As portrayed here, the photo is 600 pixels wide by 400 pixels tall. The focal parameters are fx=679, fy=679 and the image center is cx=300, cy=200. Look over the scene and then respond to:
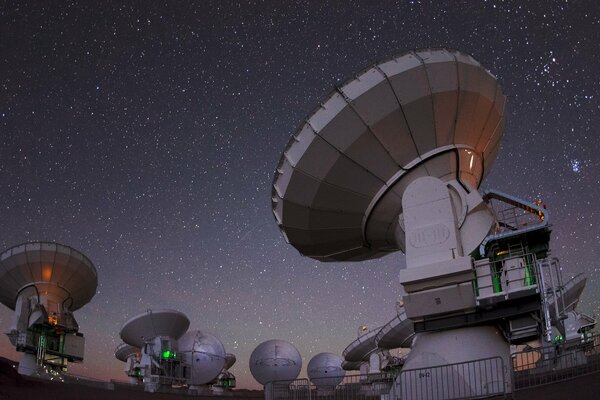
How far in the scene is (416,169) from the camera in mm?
19828

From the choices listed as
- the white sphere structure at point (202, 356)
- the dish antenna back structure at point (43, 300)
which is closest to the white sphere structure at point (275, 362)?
the white sphere structure at point (202, 356)

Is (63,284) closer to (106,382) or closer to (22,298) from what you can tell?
(22,298)

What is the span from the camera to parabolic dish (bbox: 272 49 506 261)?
61.6 feet

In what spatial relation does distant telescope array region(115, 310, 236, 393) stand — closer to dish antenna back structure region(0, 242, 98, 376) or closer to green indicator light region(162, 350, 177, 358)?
green indicator light region(162, 350, 177, 358)

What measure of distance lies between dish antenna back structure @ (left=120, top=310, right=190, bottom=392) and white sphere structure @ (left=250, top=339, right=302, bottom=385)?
10015 mm

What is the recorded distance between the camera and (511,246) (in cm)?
1866

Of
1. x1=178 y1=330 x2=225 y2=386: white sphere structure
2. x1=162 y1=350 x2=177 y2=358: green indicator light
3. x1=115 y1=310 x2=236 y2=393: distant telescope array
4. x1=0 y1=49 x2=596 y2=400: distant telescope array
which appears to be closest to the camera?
x1=0 y1=49 x2=596 y2=400: distant telescope array

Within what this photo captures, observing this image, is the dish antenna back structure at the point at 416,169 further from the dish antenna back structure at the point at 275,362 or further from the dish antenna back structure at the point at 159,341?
the dish antenna back structure at the point at 275,362

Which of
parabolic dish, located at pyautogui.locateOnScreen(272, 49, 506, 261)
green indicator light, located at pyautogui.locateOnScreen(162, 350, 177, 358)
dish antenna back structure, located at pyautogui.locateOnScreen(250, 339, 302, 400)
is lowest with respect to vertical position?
green indicator light, located at pyautogui.locateOnScreen(162, 350, 177, 358)

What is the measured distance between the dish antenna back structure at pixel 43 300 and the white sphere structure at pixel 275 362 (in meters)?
13.2

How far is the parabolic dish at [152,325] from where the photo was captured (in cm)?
3503

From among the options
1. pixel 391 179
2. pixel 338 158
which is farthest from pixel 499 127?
pixel 338 158

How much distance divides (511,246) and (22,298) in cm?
2535

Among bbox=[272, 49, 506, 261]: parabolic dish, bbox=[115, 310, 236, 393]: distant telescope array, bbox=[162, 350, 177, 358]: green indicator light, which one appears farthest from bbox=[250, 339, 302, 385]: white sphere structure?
bbox=[272, 49, 506, 261]: parabolic dish
